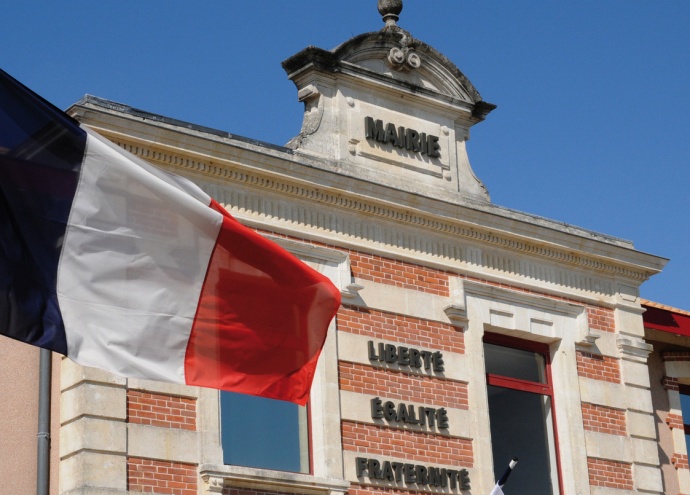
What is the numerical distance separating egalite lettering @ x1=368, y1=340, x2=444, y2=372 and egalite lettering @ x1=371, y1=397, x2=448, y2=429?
50 cm

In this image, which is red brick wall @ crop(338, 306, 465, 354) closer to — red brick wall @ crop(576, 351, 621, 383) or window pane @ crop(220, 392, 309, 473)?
window pane @ crop(220, 392, 309, 473)

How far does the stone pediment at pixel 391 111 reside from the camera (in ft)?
58.2

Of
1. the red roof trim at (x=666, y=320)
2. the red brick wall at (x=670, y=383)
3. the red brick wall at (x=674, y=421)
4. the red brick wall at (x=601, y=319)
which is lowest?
the red brick wall at (x=674, y=421)

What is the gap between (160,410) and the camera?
1488 cm

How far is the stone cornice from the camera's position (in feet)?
51.6

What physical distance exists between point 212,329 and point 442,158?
897 centimetres

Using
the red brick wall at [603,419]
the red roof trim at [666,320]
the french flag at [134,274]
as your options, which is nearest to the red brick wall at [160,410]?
the french flag at [134,274]

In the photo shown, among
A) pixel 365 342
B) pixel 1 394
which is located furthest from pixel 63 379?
pixel 365 342

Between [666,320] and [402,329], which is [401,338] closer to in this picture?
[402,329]

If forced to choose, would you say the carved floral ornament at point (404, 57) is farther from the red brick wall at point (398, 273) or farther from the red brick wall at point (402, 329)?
the red brick wall at point (402, 329)

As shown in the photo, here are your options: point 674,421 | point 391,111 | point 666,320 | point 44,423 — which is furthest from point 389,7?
point 44,423

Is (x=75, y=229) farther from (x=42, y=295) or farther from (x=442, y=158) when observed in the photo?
(x=442, y=158)

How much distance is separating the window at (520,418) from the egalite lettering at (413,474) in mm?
1177

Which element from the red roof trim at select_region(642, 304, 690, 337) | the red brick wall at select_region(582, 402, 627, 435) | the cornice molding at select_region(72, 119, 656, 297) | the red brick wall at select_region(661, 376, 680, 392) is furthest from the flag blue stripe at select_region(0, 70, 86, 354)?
the red brick wall at select_region(661, 376, 680, 392)
